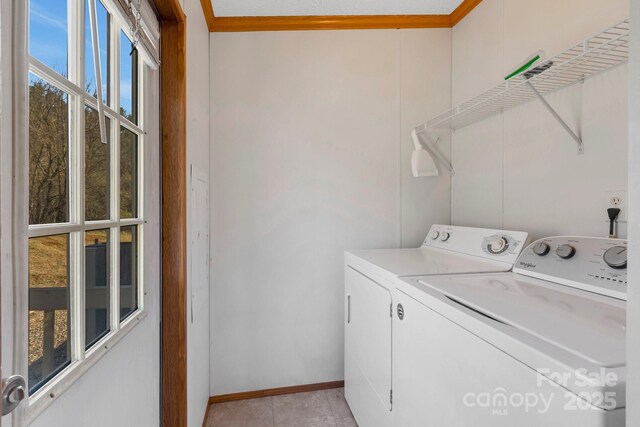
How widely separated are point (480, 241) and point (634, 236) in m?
1.36

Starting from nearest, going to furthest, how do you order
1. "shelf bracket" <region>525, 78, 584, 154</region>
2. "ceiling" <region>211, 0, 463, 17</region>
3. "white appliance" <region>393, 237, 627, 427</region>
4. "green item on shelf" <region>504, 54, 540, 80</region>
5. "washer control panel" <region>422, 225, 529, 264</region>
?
"white appliance" <region>393, 237, 627, 427</region>, "green item on shelf" <region>504, 54, 540, 80</region>, "shelf bracket" <region>525, 78, 584, 154</region>, "washer control panel" <region>422, 225, 529, 264</region>, "ceiling" <region>211, 0, 463, 17</region>

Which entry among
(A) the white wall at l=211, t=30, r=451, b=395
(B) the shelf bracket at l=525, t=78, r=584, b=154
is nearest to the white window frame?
(A) the white wall at l=211, t=30, r=451, b=395

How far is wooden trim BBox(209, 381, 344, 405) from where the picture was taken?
6.68 feet

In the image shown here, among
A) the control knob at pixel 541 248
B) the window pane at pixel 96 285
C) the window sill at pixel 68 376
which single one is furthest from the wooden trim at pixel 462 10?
the window sill at pixel 68 376

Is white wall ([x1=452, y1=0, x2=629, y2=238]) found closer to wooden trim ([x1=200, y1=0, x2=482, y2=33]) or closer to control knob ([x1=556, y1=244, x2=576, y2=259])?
wooden trim ([x1=200, y1=0, x2=482, y2=33])

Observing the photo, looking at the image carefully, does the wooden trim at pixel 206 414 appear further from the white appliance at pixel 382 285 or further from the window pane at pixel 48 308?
the window pane at pixel 48 308

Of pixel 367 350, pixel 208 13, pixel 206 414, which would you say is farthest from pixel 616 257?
pixel 208 13

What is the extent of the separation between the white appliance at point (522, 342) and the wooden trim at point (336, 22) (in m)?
1.73

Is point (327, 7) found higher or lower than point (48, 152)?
higher

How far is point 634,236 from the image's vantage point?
1.15 ft

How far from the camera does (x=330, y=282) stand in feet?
7.06

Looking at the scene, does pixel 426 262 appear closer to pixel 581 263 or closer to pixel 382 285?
pixel 382 285

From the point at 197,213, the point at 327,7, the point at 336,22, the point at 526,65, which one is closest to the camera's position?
the point at 526,65

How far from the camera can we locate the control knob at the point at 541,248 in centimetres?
121
